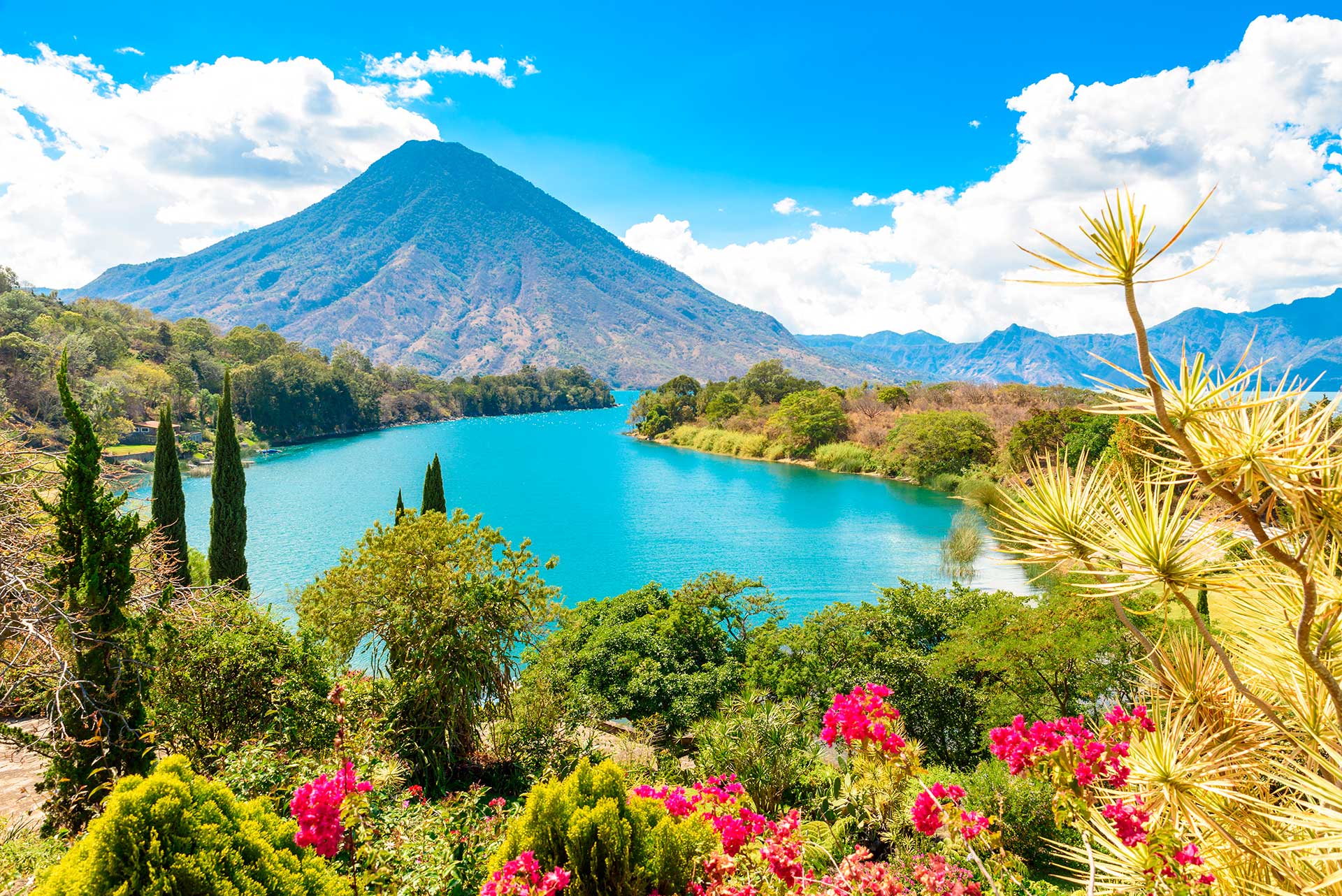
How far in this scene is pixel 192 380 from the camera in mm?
50969

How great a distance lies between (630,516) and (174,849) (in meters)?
27.8

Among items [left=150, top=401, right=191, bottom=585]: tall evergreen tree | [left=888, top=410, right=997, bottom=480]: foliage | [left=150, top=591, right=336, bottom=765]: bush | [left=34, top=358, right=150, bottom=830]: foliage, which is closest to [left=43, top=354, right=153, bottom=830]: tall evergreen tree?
[left=34, top=358, right=150, bottom=830]: foliage

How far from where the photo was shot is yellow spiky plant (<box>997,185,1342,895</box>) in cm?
129

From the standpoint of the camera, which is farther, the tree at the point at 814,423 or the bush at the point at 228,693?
the tree at the point at 814,423

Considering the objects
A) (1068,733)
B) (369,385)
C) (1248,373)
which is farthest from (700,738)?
(369,385)

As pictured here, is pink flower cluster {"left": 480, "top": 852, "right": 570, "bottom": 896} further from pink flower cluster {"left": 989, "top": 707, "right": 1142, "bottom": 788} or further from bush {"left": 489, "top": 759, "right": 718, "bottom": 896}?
pink flower cluster {"left": 989, "top": 707, "right": 1142, "bottom": 788}

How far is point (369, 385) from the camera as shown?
252 ft

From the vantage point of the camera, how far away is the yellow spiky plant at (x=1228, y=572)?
4.22ft

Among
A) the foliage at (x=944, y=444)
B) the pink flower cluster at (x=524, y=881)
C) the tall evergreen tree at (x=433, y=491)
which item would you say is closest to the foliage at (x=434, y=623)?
the pink flower cluster at (x=524, y=881)

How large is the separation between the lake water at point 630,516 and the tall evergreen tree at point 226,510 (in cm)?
216

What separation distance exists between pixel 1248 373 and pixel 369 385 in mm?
84391

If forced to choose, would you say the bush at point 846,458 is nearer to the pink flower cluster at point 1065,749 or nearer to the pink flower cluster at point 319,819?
the pink flower cluster at point 1065,749

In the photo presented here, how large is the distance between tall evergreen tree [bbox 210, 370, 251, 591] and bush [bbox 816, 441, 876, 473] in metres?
35.6

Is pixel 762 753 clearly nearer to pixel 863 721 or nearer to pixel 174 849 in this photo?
pixel 863 721
